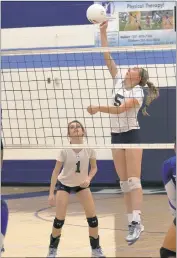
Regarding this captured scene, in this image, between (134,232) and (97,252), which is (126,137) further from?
(97,252)

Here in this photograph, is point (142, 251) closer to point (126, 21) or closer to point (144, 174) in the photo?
point (144, 174)

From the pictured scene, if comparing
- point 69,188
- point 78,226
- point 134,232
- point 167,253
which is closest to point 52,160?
point 78,226

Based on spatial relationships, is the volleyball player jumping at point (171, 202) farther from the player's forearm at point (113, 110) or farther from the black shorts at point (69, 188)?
the black shorts at point (69, 188)

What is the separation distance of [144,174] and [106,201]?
1.64m

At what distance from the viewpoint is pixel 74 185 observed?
6.45 m

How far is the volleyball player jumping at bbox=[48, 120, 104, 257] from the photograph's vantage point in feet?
21.0

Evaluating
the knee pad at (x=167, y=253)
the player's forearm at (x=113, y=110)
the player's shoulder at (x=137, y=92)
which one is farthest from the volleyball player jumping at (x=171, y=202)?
the player's shoulder at (x=137, y=92)

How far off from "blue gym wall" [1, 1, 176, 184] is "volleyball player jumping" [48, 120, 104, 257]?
6.17 meters

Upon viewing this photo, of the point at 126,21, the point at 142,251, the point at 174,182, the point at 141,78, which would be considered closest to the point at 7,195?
the point at 126,21

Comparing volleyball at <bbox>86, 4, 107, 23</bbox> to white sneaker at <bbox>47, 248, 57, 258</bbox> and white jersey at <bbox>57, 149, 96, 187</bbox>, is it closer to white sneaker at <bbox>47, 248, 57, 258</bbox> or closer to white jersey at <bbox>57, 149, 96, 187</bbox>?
white jersey at <bbox>57, 149, 96, 187</bbox>

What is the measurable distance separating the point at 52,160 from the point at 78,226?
4.39m

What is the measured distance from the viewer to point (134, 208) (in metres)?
6.39

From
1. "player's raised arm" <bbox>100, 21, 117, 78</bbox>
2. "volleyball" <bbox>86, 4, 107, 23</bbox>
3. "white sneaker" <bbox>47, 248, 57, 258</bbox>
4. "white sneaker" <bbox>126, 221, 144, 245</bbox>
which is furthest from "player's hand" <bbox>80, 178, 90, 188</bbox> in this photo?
"volleyball" <bbox>86, 4, 107, 23</bbox>

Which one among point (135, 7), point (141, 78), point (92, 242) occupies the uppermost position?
point (135, 7)
